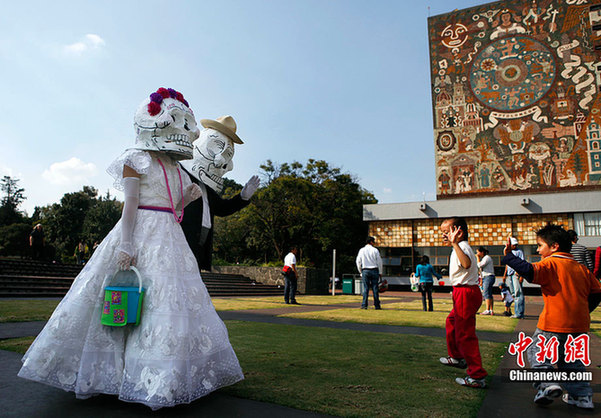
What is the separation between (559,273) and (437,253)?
26.7m

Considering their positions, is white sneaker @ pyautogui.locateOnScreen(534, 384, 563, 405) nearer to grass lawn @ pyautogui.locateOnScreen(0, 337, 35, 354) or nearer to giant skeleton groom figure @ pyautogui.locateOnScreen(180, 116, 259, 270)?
giant skeleton groom figure @ pyautogui.locateOnScreen(180, 116, 259, 270)

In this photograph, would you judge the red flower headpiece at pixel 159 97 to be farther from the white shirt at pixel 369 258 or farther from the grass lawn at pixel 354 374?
the white shirt at pixel 369 258

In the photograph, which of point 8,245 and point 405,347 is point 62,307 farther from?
point 8,245

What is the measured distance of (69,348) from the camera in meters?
2.42

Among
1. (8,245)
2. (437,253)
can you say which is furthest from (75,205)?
(437,253)

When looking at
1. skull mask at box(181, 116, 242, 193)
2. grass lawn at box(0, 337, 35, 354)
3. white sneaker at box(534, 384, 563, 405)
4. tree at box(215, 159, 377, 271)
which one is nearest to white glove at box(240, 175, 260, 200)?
skull mask at box(181, 116, 242, 193)

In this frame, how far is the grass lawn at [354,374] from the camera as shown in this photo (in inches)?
96.2

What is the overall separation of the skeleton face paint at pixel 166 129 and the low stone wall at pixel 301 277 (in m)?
18.0

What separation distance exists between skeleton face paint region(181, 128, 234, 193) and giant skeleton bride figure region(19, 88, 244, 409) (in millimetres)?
1340

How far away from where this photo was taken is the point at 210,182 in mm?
4309

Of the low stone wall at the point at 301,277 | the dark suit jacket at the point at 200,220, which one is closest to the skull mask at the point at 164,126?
the dark suit jacket at the point at 200,220

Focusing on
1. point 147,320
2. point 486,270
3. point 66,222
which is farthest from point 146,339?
point 66,222

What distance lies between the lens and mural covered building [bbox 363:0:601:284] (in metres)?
25.8

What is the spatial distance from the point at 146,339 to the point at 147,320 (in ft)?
0.37
